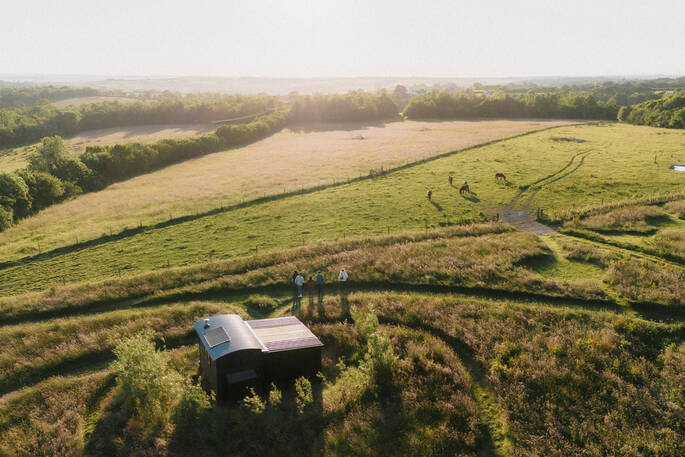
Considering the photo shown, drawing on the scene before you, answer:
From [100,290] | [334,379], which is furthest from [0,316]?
[334,379]

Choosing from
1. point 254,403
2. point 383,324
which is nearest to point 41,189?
point 254,403

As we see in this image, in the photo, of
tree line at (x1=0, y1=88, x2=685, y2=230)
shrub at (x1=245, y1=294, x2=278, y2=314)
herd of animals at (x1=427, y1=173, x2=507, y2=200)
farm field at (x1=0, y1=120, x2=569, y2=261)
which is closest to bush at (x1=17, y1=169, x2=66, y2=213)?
farm field at (x1=0, y1=120, x2=569, y2=261)

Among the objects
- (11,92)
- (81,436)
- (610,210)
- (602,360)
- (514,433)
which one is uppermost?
(11,92)

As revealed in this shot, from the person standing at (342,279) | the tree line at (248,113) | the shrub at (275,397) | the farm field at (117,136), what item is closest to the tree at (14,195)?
the tree line at (248,113)

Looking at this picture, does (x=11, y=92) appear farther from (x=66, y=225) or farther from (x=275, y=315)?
(x=275, y=315)

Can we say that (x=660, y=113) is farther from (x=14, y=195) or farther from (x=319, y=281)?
(x=14, y=195)

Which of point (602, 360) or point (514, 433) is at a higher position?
point (602, 360)

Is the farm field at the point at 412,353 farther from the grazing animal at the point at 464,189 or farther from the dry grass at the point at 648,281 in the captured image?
the grazing animal at the point at 464,189

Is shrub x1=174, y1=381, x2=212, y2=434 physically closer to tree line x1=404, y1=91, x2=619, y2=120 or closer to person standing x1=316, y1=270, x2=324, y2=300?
person standing x1=316, y1=270, x2=324, y2=300
